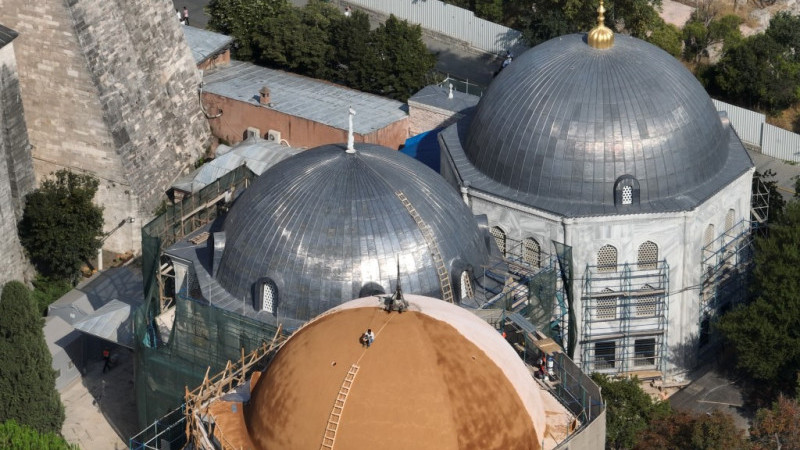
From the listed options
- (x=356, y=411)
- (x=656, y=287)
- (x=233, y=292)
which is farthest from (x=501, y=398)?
→ (x=656, y=287)

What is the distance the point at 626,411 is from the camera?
6412 centimetres

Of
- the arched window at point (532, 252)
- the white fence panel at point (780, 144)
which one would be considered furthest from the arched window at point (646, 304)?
the white fence panel at point (780, 144)

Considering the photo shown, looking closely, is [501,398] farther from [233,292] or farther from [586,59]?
[586,59]

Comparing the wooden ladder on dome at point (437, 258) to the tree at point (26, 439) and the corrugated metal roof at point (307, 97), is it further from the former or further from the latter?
the corrugated metal roof at point (307, 97)

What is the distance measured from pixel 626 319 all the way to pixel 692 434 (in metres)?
10.2

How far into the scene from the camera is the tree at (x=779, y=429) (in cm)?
6091

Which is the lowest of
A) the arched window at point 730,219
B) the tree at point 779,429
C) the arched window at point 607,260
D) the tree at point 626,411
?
the tree at point 626,411

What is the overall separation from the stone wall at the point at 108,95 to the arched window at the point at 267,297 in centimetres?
1744

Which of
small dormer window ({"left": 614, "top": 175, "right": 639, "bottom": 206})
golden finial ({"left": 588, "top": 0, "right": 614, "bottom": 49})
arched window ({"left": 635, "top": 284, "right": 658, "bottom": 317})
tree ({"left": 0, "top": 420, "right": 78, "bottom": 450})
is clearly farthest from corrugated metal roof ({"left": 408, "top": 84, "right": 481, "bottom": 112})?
tree ({"left": 0, "top": 420, "right": 78, "bottom": 450})

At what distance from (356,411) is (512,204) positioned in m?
21.0

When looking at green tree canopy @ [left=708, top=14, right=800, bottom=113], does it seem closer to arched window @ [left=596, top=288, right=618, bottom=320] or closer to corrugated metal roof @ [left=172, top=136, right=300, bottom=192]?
arched window @ [left=596, top=288, right=618, bottom=320]

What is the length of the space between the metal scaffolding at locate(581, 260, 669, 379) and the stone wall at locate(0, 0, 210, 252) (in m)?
21.4

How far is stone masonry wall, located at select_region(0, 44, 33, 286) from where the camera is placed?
73500 mm

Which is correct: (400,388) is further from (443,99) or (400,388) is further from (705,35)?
(705,35)
